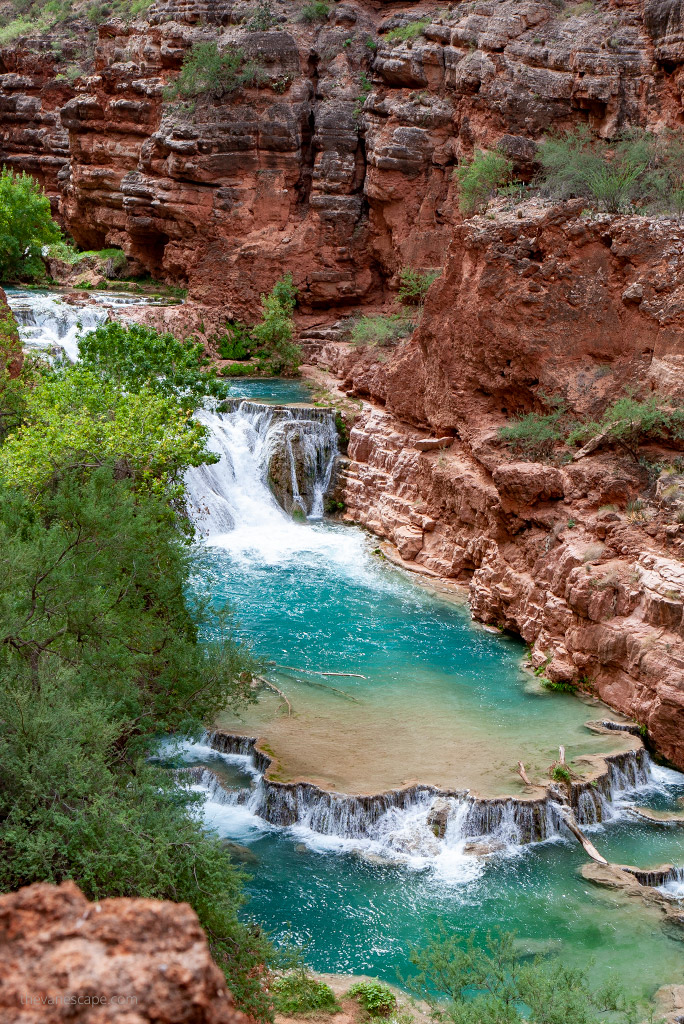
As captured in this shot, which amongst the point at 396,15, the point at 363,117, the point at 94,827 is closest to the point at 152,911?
the point at 94,827

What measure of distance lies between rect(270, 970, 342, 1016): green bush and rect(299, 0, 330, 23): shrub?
29012 millimetres

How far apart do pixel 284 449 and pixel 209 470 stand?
1.80 m

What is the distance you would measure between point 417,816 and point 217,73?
24.9 metres

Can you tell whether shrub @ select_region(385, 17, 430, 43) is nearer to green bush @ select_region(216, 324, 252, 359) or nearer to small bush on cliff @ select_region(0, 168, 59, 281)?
green bush @ select_region(216, 324, 252, 359)

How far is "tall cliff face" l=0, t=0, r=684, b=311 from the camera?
25.0 m

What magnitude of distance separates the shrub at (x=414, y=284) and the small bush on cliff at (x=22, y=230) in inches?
495

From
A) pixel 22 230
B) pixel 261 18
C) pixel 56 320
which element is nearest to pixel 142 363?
pixel 56 320

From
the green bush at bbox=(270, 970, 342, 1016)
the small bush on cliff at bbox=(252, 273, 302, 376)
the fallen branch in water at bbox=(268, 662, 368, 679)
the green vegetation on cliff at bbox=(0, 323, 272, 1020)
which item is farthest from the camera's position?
the small bush on cliff at bbox=(252, 273, 302, 376)

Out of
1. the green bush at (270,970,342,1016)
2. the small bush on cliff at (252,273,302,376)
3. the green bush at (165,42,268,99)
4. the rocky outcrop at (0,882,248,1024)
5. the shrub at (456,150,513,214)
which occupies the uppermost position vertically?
the green bush at (165,42,268,99)

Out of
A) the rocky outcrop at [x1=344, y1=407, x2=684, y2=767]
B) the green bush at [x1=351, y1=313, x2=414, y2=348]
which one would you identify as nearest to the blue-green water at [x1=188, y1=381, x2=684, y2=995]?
the rocky outcrop at [x1=344, y1=407, x2=684, y2=767]

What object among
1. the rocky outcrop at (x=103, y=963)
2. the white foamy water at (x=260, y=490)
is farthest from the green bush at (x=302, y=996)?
the white foamy water at (x=260, y=490)

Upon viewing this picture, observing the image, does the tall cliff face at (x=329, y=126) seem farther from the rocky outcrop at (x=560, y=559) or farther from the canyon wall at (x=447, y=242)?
the rocky outcrop at (x=560, y=559)

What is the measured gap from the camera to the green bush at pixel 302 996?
26.9 feet

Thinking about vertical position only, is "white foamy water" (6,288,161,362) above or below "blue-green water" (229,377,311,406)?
above
